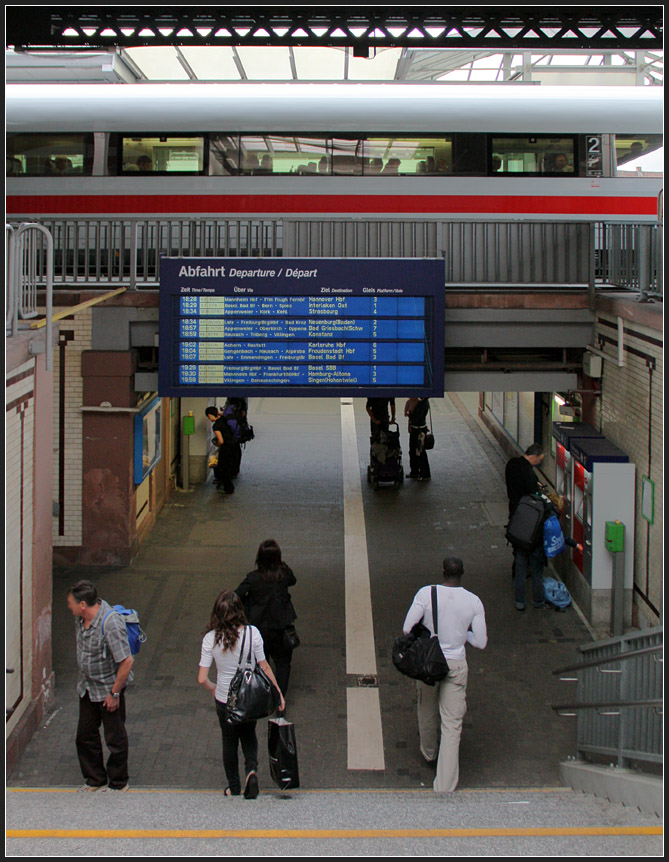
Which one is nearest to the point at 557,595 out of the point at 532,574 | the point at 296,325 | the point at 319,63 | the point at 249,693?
the point at 532,574

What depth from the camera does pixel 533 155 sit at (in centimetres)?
1430

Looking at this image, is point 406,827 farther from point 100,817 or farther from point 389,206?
point 389,206

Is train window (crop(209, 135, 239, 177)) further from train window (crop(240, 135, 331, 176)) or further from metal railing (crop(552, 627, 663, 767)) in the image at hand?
metal railing (crop(552, 627, 663, 767))

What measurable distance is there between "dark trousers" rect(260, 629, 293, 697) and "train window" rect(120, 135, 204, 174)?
8.46 meters

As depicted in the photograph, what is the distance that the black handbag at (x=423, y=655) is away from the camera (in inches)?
263

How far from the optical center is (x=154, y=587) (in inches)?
457

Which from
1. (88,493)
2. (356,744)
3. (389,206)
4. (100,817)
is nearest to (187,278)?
(88,493)

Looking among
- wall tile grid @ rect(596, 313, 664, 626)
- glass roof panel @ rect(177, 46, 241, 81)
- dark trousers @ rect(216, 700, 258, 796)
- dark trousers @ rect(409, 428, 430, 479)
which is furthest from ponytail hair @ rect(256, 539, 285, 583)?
glass roof panel @ rect(177, 46, 241, 81)

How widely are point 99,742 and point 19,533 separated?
1865 mm

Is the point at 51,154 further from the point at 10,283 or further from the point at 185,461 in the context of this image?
the point at 10,283

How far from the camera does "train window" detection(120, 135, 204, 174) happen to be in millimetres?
14367

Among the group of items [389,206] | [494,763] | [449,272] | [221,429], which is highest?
[389,206]

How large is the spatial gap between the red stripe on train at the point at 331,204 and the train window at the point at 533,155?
0.42 m

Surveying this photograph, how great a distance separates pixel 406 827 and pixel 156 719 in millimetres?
3429
